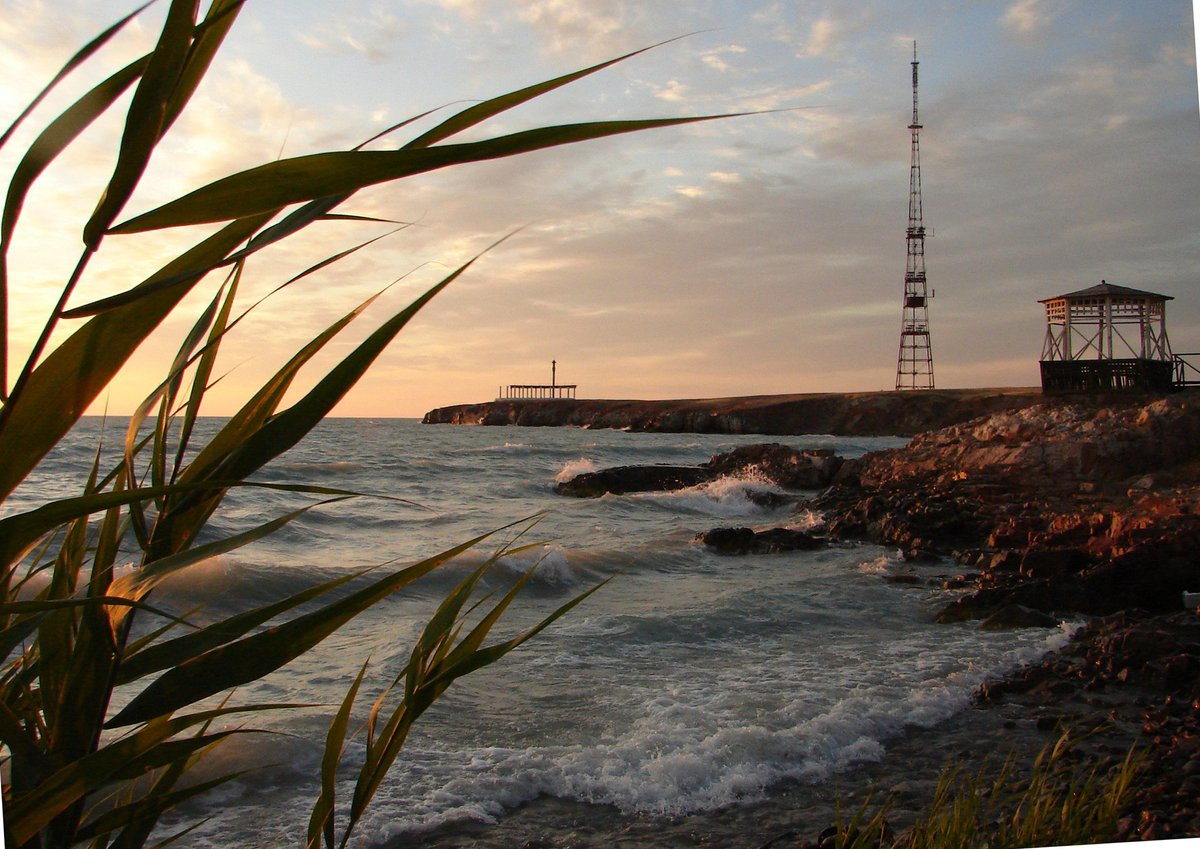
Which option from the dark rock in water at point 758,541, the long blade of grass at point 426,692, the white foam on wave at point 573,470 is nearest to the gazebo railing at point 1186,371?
the dark rock in water at point 758,541

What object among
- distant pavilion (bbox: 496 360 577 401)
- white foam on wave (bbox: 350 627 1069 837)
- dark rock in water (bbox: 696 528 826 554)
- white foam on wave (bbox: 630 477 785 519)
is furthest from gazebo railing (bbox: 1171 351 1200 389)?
distant pavilion (bbox: 496 360 577 401)

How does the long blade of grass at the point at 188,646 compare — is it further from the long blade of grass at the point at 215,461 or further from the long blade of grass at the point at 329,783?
the long blade of grass at the point at 329,783

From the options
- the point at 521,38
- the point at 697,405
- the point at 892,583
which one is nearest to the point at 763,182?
the point at 521,38

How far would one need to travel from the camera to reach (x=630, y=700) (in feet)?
15.5

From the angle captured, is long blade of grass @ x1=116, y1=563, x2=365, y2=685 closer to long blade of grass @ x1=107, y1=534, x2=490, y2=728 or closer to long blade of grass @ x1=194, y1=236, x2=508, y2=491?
long blade of grass @ x1=107, y1=534, x2=490, y2=728

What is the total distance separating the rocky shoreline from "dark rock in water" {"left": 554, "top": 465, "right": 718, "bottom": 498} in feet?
13.4

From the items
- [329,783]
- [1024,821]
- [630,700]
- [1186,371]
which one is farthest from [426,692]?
[1186,371]

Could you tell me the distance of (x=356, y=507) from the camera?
1335 centimetres

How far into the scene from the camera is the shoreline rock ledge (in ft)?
114

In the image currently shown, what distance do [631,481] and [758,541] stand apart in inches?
328

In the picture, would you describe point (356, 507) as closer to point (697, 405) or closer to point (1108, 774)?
point (1108, 774)

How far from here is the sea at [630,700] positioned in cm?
339

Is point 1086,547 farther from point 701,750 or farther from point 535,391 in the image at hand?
point 535,391

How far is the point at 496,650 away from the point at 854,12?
3.69 m
